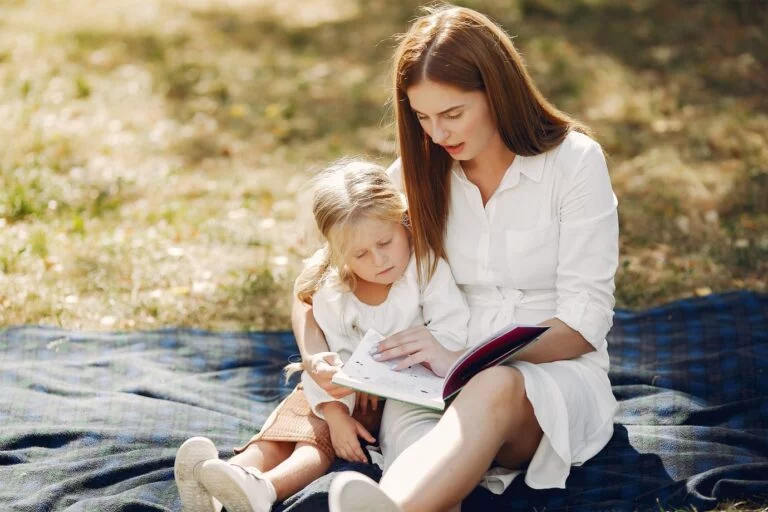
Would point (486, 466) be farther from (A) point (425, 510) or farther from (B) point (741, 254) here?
(B) point (741, 254)

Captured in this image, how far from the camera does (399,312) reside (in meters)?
3.48

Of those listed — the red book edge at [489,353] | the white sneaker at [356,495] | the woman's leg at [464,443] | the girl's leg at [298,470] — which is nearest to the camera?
the white sneaker at [356,495]

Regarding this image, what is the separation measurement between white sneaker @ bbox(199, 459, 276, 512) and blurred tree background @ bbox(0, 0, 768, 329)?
991mm

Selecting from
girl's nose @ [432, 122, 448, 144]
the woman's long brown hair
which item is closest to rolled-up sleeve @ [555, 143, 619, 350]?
the woman's long brown hair

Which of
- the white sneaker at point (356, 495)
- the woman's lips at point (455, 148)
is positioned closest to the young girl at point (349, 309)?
the woman's lips at point (455, 148)

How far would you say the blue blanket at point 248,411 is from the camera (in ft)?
10.9

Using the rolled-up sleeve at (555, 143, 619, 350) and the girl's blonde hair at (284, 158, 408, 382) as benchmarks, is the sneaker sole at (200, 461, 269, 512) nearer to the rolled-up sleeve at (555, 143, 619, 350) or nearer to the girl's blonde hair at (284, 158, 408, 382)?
the girl's blonde hair at (284, 158, 408, 382)

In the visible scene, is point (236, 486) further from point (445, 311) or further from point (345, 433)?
point (445, 311)

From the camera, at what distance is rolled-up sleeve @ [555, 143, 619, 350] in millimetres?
3344

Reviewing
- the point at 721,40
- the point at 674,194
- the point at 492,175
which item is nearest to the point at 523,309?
the point at 492,175

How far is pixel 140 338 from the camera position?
4.69 m

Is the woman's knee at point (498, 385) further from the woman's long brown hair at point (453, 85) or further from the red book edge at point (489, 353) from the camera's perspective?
the woman's long brown hair at point (453, 85)

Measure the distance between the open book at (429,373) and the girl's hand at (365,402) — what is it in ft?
0.65

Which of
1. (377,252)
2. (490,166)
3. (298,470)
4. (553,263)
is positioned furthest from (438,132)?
(298,470)
